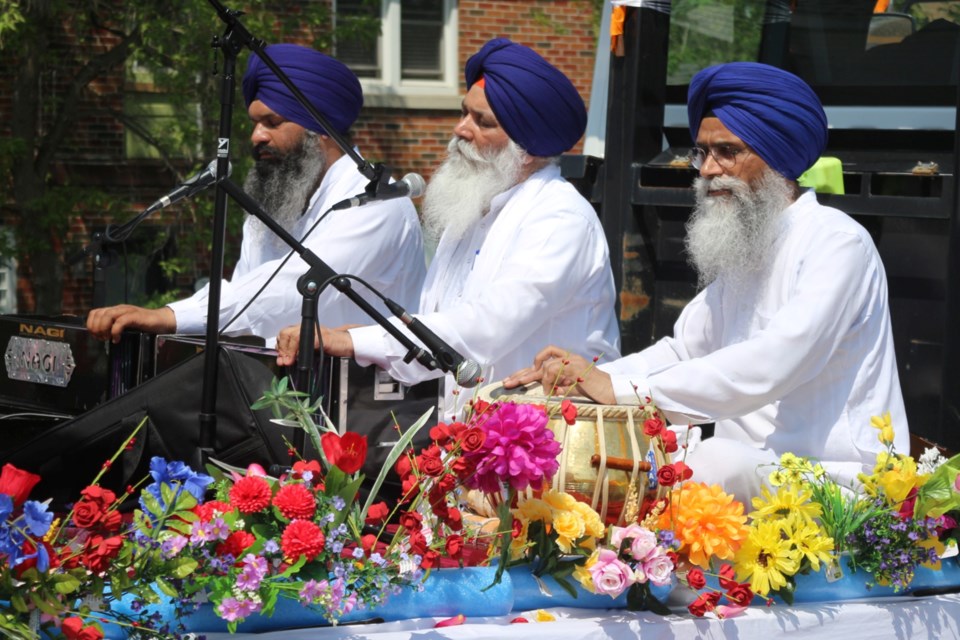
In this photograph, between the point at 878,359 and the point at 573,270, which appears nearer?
the point at 878,359

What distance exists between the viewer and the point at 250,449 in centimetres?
385

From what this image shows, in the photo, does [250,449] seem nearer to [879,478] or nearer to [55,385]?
[55,385]

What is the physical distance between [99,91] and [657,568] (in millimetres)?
10826

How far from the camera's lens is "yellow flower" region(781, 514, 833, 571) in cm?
340

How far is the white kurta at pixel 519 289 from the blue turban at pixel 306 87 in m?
0.88

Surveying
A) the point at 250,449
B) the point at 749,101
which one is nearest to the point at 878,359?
the point at 749,101

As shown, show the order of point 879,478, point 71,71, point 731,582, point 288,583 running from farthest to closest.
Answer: point 71,71
point 879,478
point 731,582
point 288,583

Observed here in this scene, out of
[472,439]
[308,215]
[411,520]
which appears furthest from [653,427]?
[308,215]

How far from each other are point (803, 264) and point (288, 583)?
197cm

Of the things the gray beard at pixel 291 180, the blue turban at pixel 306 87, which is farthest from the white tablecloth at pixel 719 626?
the blue turban at pixel 306 87

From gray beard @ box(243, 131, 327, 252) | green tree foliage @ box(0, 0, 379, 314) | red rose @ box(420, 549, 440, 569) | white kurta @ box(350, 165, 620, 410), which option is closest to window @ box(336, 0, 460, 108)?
green tree foliage @ box(0, 0, 379, 314)

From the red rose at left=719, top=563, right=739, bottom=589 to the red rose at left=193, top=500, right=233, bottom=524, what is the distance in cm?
124

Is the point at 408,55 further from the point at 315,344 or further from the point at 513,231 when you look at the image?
the point at 315,344

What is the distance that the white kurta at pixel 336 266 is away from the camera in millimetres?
4840
